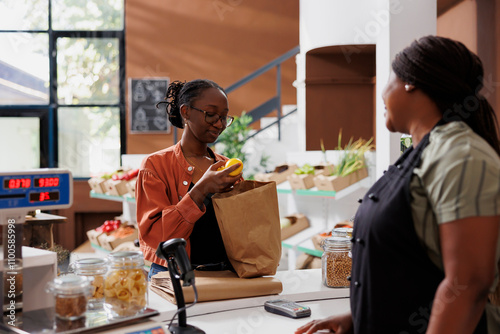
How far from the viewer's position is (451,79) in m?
1.10

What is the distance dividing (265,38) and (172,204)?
6.34m

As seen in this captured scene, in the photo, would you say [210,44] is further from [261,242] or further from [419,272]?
[419,272]

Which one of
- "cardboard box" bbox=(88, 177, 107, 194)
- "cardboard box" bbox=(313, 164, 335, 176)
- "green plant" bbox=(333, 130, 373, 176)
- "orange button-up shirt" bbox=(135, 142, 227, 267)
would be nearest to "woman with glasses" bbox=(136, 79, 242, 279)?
"orange button-up shirt" bbox=(135, 142, 227, 267)

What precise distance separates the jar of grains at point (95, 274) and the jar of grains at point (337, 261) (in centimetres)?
82

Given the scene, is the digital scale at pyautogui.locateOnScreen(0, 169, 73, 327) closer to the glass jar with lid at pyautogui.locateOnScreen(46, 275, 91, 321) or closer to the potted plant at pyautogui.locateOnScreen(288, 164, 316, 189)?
the glass jar with lid at pyautogui.locateOnScreen(46, 275, 91, 321)

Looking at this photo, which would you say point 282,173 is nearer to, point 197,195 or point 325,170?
point 325,170

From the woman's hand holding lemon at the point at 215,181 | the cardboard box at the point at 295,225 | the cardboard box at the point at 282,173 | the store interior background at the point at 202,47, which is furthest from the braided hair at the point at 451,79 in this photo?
the store interior background at the point at 202,47

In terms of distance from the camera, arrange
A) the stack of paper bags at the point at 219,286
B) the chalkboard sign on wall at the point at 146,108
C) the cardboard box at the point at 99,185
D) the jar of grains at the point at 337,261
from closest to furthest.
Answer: the stack of paper bags at the point at 219,286 → the jar of grains at the point at 337,261 → the cardboard box at the point at 99,185 → the chalkboard sign on wall at the point at 146,108

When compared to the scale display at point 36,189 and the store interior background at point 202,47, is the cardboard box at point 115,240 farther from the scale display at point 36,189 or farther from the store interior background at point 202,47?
the scale display at point 36,189

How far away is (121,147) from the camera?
8008 millimetres

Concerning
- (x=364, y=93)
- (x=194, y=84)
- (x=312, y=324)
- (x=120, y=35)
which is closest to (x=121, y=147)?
(x=120, y=35)

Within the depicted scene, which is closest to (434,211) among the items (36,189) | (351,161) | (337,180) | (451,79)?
(451,79)

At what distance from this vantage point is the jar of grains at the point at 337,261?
1.88 meters

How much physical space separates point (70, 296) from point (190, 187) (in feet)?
2.87
